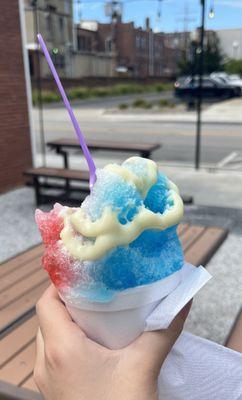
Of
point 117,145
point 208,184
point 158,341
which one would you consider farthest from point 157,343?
point 208,184

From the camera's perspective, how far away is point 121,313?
2.63ft

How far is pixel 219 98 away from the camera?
23234 mm

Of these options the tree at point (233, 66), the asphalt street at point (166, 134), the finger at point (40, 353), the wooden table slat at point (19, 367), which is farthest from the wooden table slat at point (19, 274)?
the tree at point (233, 66)

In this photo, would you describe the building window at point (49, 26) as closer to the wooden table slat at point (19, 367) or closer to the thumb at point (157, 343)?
the wooden table slat at point (19, 367)

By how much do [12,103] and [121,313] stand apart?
5050mm

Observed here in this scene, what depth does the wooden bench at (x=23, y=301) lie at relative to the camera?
1.50 m

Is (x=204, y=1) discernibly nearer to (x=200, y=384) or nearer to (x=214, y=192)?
(x=214, y=192)

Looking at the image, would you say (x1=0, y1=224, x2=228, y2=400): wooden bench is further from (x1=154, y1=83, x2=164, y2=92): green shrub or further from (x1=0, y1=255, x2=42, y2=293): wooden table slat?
(x1=154, y1=83, x2=164, y2=92): green shrub

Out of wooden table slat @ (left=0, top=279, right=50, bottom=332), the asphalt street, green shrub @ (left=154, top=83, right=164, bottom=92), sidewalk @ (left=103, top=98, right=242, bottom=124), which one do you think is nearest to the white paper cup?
wooden table slat @ (left=0, top=279, right=50, bottom=332)

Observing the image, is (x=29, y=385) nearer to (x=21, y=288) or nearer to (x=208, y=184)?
(x=21, y=288)

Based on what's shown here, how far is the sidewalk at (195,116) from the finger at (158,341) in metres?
14.7

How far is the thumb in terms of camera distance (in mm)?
765

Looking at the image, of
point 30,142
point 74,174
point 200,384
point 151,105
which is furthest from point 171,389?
point 151,105

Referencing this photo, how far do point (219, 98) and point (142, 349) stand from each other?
23631 millimetres
